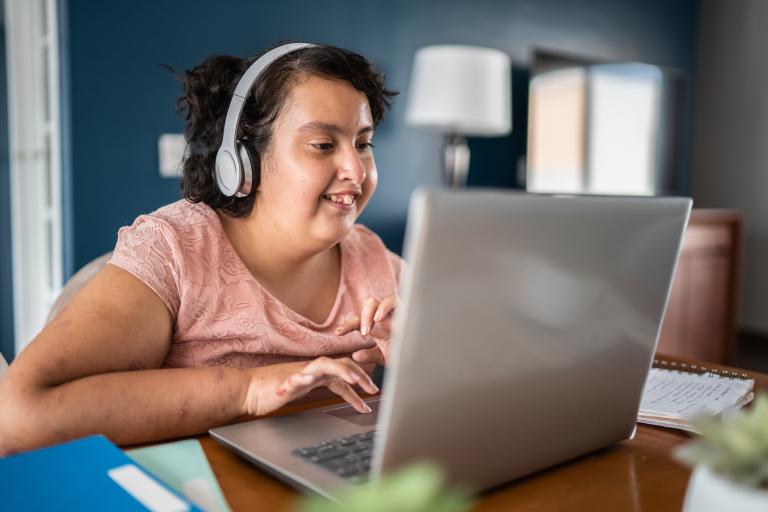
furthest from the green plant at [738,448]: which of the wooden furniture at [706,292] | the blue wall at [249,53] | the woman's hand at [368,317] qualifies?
the wooden furniture at [706,292]

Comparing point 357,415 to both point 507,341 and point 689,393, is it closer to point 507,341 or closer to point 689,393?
point 507,341

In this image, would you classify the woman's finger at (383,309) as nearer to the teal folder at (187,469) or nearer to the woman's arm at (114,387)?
the woman's arm at (114,387)

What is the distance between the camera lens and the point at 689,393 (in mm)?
939

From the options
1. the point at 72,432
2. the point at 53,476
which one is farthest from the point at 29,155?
the point at 53,476

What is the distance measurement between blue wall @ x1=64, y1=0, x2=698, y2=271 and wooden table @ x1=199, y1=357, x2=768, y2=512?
169 cm

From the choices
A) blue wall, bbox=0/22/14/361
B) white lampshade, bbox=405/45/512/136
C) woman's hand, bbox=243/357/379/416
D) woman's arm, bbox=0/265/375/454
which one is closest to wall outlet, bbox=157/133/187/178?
white lampshade, bbox=405/45/512/136

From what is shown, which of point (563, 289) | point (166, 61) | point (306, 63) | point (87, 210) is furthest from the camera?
point (166, 61)

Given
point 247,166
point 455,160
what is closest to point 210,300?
point 247,166

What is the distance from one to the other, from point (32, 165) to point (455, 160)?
1771 millimetres

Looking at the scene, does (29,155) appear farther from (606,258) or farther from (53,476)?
(606,258)

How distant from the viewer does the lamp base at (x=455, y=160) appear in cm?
303

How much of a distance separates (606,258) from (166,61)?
6.85ft

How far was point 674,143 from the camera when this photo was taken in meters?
4.29

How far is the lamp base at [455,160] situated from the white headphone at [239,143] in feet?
6.32
